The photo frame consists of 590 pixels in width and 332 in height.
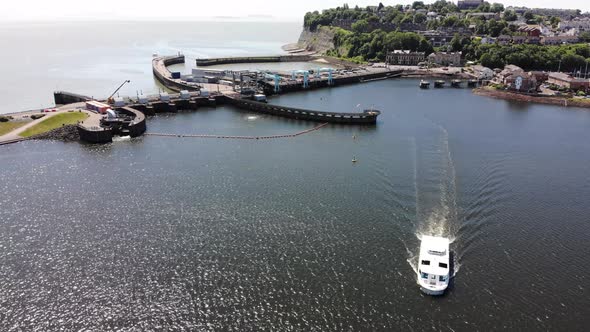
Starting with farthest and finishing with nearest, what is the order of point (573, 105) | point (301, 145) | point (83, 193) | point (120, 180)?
point (573, 105) → point (301, 145) → point (120, 180) → point (83, 193)

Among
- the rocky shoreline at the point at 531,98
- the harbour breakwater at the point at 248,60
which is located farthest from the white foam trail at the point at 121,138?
the harbour breakwater at the point at 248,60

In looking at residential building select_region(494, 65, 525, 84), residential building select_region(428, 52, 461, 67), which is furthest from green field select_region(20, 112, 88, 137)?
residential building select_region(428, 52, 461, 67)

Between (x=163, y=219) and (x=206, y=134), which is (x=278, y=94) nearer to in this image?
(x=206, y=134)

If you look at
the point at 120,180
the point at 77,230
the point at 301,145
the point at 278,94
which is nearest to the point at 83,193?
the point at 120,180

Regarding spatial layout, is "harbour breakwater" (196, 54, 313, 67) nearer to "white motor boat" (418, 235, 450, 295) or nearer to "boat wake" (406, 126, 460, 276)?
"boat wake" (406, 126, 460, 276)

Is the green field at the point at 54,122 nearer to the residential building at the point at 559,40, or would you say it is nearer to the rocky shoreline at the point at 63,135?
the rocky shoreline at the point at 63,135

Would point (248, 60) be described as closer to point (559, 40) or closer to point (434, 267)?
point (559, 40)

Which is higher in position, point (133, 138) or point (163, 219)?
point (133, 138)
